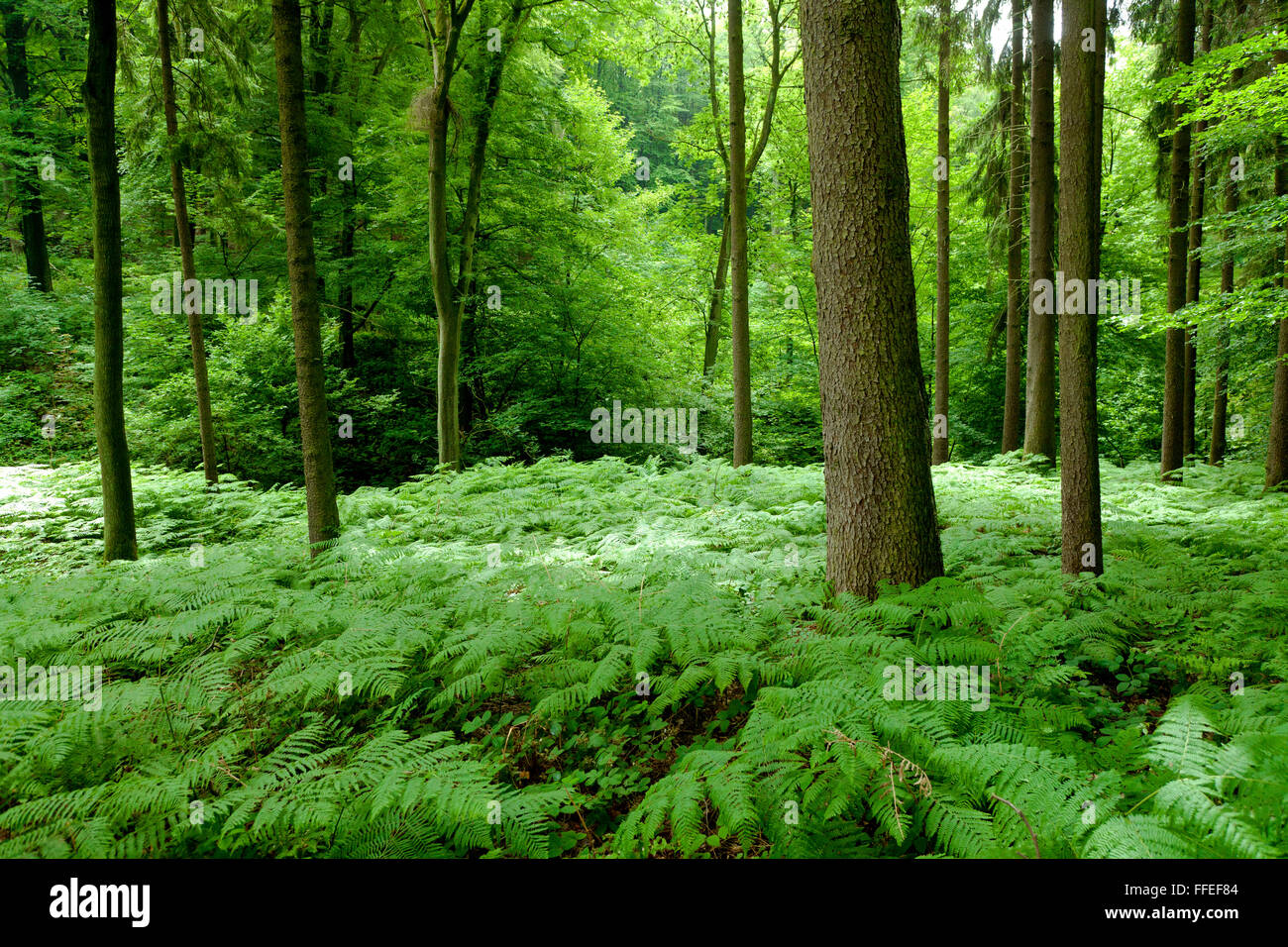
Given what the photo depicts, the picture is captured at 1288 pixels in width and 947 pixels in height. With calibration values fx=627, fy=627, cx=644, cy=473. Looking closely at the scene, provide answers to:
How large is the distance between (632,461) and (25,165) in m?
18.8

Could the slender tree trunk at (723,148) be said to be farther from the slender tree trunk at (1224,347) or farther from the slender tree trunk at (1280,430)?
the slender tree trunk at (1280,430)

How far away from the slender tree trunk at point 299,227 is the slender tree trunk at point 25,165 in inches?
697

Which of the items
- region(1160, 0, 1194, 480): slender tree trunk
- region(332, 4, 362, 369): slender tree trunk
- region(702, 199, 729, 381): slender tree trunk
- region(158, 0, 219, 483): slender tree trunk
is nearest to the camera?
region(158, 0, 219, 483): slender tree trunk

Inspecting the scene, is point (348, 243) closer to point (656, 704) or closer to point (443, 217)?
point (443, 217)

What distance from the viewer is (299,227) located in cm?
606

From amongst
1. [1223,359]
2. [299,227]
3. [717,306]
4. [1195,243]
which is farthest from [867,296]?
[717,306]

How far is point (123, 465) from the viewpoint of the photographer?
7.20 meters

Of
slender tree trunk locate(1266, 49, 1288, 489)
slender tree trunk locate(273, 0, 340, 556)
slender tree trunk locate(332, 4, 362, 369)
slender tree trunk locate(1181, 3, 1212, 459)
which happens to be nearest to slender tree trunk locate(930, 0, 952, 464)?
slender tree trunk locate(1181, 3, 1212, 459)

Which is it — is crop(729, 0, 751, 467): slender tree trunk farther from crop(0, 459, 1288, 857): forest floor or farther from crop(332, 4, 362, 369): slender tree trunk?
crop(332, 4, 362, 369): slender tree trunk

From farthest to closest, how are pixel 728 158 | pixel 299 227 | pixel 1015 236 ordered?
pixel 728 158, pixel 1015 236, pixel 299 227

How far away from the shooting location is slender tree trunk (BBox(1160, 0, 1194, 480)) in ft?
35.1

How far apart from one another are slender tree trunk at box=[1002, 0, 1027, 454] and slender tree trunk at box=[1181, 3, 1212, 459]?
265 centimetres

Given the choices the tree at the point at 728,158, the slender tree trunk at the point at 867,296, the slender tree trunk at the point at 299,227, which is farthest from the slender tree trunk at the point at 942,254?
the slender tree trunk at the point at 299,227
